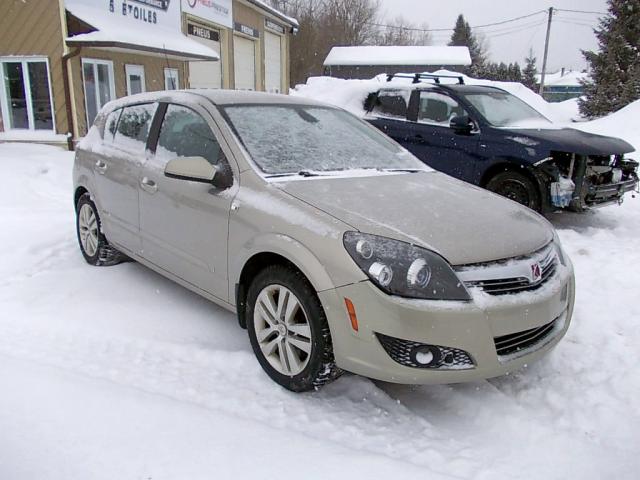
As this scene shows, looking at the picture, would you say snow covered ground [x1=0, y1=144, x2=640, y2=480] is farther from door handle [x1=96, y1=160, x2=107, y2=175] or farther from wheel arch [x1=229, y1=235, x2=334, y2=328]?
door handle [x1=96, y1=160, x2=107, y2=175]

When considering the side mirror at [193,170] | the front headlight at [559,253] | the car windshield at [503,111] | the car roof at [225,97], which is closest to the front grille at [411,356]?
the front headlight at [559,253]

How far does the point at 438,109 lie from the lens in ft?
24.3

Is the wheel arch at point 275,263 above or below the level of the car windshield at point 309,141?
below

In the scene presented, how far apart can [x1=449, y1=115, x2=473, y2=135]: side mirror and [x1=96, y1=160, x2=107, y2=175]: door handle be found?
424cm

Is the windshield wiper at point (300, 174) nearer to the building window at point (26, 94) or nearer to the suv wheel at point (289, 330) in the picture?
the suv wheel at point (289, 330)

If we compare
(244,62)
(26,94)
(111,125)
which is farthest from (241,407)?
(244,62)

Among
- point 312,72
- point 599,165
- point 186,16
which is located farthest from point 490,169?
point 312,72

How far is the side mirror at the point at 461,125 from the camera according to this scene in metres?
6.71

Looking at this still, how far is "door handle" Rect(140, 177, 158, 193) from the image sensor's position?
12.6 ft

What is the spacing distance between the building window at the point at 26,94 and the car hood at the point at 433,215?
1196 centimetres

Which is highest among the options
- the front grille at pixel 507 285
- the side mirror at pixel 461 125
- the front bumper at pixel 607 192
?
the side mirror at pixel 461 125

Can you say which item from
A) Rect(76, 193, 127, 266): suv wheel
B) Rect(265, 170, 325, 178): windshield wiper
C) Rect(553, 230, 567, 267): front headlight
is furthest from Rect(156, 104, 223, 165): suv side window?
Rect(553, 230, 567, 267): front headlight

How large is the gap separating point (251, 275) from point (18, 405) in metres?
1.32

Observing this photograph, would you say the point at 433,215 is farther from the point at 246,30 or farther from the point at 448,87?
the point at 246,30
